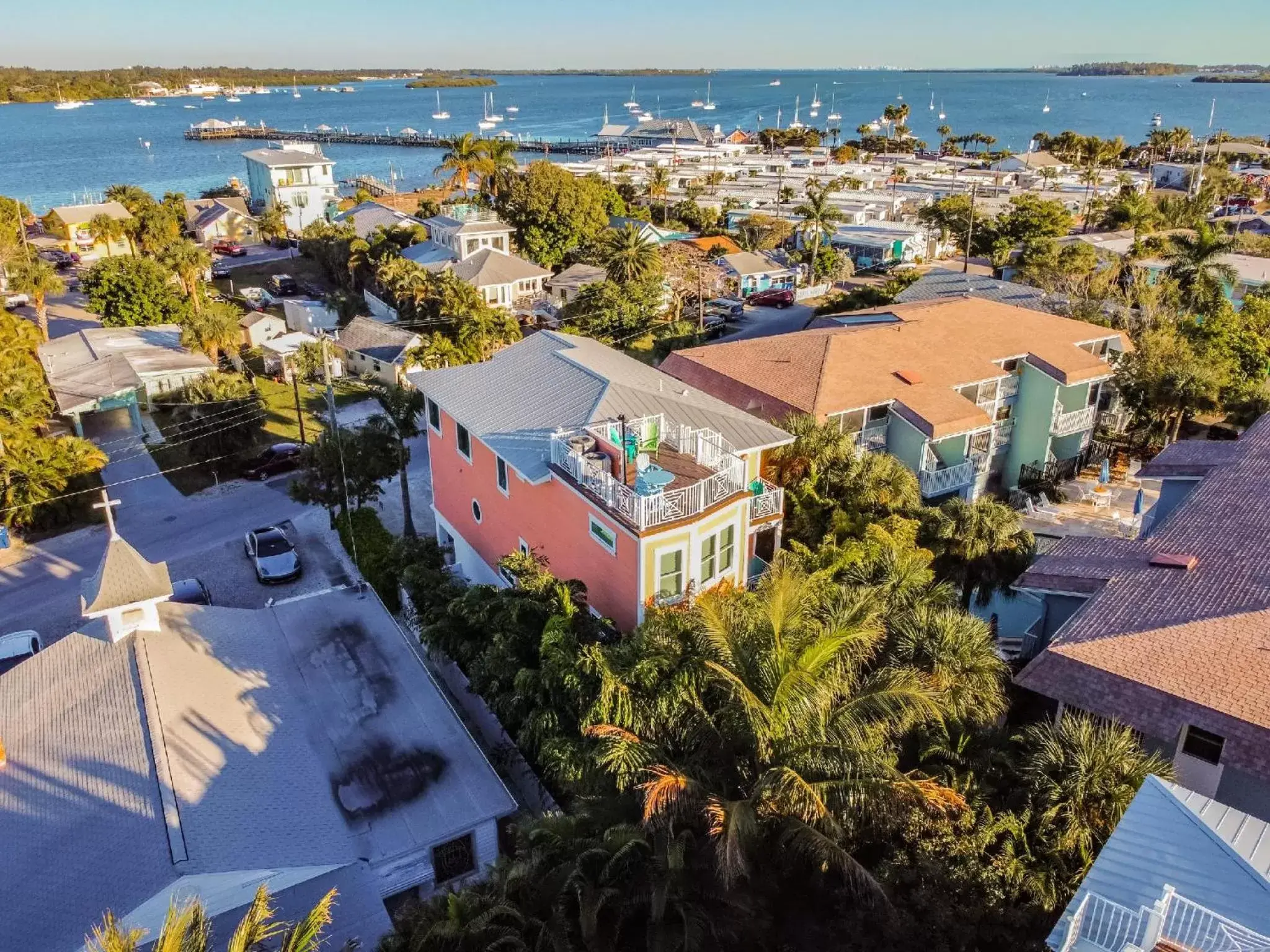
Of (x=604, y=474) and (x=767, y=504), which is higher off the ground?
(x=604, y=474)

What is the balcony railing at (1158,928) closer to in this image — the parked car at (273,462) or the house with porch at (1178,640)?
the house with porch at (1178,640)

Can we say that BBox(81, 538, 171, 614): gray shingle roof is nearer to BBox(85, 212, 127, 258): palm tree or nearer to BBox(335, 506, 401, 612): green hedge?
BBox(335, 506, 401, 612): green hedge

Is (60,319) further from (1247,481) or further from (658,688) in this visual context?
(1247,481)

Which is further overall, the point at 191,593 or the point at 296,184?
the point at 296,184

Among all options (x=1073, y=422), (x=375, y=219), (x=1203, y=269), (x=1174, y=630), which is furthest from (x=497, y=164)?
(x=1174, y=630)

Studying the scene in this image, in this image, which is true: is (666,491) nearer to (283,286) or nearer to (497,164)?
(283,286)

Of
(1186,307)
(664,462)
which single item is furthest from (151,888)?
(1186,307)
